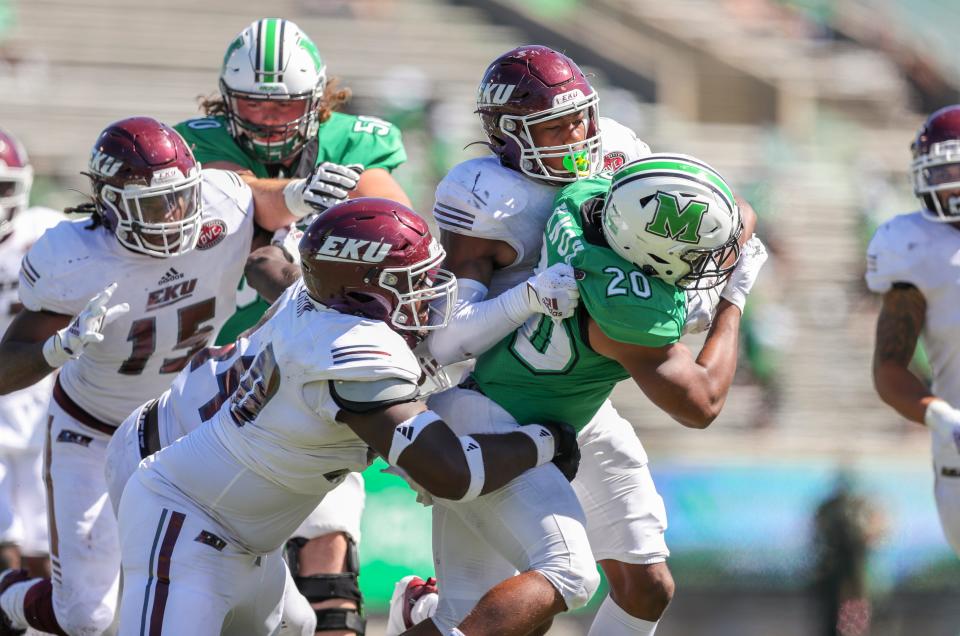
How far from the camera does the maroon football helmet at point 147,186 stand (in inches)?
173

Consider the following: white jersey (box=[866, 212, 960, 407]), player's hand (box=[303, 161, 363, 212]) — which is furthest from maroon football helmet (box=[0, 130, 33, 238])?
white jersey (box=[866, 212, 960, 407])

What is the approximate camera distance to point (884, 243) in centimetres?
575

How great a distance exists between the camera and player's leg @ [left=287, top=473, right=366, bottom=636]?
4.75 metres

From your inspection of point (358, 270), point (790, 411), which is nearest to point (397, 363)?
point (358, 270)

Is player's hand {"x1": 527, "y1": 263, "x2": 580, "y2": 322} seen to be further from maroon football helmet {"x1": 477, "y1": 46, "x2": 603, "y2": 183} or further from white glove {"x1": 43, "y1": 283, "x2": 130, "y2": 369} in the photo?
white glove {"x1": 43, "y1": 283, "x2": 130, "y2": 369}

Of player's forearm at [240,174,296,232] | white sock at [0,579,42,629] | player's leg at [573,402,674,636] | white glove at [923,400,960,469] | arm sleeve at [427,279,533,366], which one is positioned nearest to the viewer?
arm sleeve at [427,279,533,366]

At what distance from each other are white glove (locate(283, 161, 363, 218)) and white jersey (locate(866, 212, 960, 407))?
7.56 ft

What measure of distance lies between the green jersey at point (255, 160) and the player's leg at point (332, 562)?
2.48 feet

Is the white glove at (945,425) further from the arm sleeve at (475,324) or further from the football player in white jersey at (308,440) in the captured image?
the arm sleeve at (475,324)

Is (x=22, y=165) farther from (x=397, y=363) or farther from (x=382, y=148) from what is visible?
(x=397, y=363)

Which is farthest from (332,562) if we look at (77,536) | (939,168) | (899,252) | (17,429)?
(939,168)

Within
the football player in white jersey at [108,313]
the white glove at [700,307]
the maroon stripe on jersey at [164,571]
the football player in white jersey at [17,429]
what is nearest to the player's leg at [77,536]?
the football player in white jersey at [108,313]

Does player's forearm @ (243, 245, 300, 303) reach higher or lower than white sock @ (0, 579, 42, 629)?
higher

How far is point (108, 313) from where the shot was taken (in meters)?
4.32
